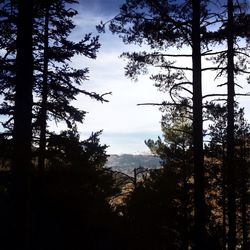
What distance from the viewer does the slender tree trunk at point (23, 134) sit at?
7504 millimetres

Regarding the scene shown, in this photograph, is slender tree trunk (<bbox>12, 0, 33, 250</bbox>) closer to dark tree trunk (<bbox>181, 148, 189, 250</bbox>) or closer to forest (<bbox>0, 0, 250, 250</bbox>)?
forest (<bbox>0, 0, 250, 250</bbox>)

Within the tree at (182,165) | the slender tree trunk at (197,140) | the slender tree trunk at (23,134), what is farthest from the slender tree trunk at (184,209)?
the slender tree trunk at (23,134)

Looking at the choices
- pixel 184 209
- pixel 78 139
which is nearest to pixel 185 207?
pixel 184 209

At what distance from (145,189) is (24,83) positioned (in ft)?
47.0

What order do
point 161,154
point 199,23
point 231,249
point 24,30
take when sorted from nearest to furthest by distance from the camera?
point 24,30 → point 199,23 → point 231,249 → point 161,154

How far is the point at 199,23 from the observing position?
392 inches

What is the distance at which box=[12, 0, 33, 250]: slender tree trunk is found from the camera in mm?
7504

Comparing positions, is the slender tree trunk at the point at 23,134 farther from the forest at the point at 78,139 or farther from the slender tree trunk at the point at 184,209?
the slender tree trunk at the point at 184,209

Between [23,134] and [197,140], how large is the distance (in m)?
4.52

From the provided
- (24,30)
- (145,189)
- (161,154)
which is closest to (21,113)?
(24,30)

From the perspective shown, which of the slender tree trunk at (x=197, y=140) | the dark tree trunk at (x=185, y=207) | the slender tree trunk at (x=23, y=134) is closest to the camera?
the slender tree trunk at (x=23, y=134)

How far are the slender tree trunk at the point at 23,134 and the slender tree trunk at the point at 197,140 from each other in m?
4.28

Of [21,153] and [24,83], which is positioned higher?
[24,83]

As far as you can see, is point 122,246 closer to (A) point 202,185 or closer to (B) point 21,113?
(A) point 202,185
